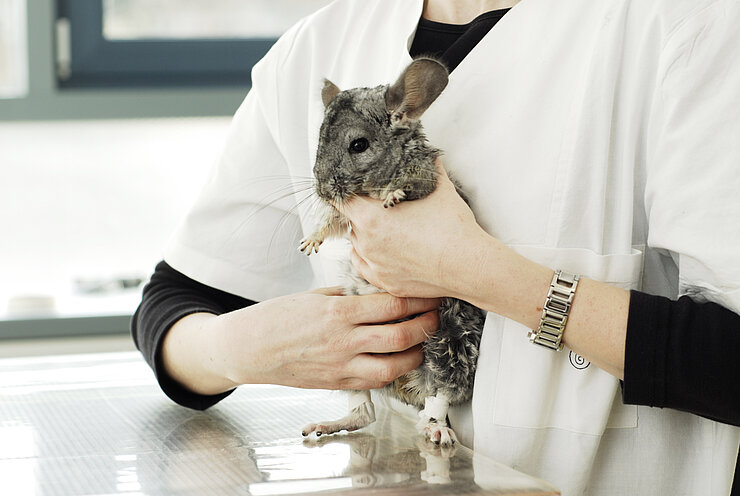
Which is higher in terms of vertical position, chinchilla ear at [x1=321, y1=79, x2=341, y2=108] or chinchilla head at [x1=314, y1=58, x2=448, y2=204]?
chinchilla ear at [x1=321, y1=79, x2=341, y2=108]

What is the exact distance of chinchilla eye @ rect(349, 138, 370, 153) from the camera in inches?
48.1

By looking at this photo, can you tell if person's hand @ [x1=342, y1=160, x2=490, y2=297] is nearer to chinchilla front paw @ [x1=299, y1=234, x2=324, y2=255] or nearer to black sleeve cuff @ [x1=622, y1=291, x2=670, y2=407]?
chinchilla front paw @ [x1=299, y1=234, x2=324, y2=255]

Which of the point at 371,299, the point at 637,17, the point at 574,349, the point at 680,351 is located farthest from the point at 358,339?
the point at 637,17

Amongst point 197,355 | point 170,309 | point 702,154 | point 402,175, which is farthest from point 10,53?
point 702,154

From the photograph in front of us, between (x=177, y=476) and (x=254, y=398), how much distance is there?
1.68 ft

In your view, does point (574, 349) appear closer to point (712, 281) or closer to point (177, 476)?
point (712, 281)

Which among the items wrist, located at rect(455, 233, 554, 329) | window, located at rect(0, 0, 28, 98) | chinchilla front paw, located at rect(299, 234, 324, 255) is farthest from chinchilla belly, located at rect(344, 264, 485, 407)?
window, located at rect(0, 0, 28, 98)

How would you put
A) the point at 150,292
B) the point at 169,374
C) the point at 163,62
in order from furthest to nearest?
1. the point at 163,62
2. the point at 150,292
3. the point at 169,374

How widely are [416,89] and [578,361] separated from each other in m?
0.44

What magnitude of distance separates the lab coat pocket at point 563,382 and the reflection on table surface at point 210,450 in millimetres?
102

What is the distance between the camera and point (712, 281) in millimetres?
1021

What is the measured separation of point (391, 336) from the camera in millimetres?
1163

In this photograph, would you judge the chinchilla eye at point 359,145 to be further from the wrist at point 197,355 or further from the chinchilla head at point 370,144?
the wrist at point 197,355

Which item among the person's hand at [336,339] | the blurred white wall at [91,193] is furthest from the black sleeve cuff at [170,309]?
the blurred white wall at [91,193]
